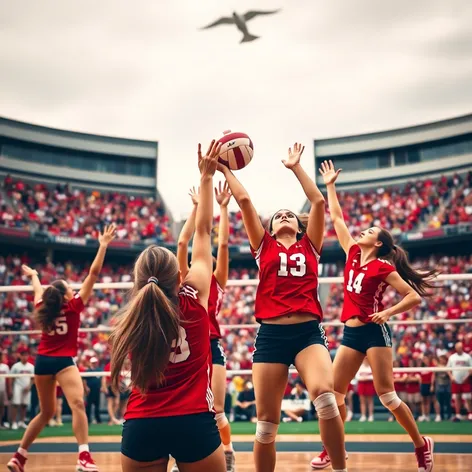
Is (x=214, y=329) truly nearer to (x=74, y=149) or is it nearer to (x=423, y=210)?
(x=423, y=210)

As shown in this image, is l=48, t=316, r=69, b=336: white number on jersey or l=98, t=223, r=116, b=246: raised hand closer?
l=98, t=223, r=116, b=246: raised hand

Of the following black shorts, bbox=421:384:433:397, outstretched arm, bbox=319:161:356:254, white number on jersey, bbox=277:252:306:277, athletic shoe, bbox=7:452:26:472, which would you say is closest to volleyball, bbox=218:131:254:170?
white number on jersey, bbox=277:252:306:277

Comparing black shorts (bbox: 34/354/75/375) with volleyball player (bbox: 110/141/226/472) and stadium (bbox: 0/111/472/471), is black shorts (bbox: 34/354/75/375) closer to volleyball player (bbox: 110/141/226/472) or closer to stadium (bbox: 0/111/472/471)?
stadium (bbox: 0/111/472/471)

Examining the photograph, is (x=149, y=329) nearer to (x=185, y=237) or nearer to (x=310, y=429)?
(x=185, y=237)

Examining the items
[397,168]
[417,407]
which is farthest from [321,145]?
[417,407]

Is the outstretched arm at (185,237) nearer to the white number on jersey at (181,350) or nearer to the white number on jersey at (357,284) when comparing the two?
the white number on jersey at (357,284)

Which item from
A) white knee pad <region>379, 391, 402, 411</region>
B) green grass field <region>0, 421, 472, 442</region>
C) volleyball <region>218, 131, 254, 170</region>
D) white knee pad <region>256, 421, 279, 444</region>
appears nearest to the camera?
white knee pad <region>256, 421, 279, 444</region>

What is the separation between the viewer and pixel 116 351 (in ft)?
8.74

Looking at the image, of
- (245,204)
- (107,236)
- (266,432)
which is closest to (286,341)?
(266,432)

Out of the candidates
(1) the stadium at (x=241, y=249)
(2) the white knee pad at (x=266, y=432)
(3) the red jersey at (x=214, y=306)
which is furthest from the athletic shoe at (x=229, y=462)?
(2) the white knee pad at (x=266, y=432)

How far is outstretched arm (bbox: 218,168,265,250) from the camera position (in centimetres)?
423

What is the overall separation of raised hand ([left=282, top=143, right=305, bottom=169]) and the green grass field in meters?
7.78

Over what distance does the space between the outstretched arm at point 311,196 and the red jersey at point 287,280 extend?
85 millimetres

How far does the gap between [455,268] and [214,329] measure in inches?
879
